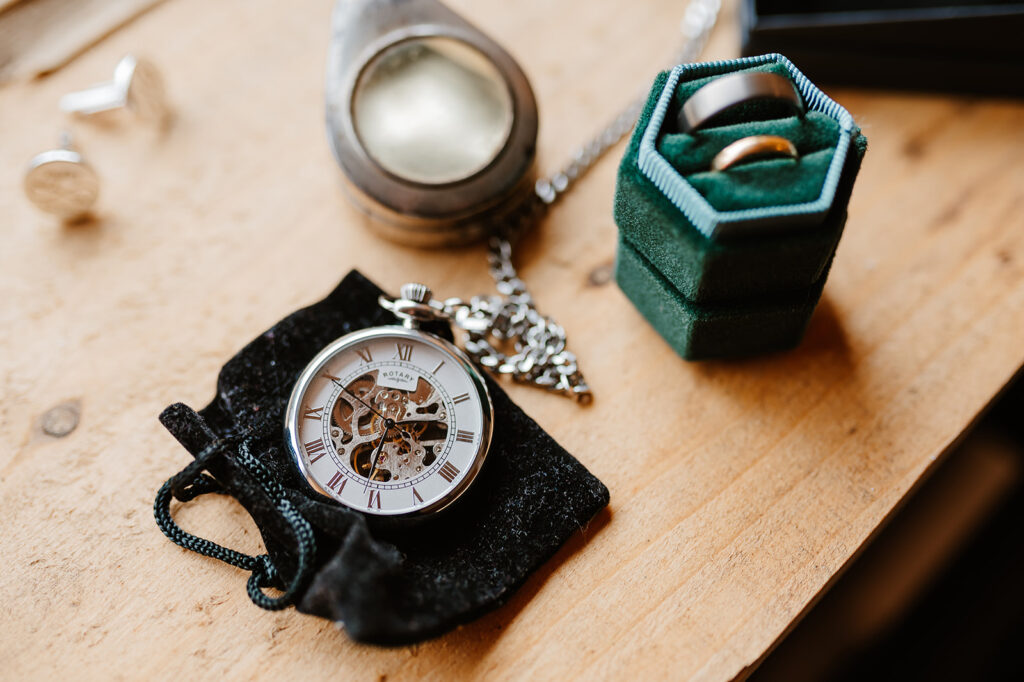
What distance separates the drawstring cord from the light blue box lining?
516mm

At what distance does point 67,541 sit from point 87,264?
0.39 meters

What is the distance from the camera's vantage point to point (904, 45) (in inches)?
46.6

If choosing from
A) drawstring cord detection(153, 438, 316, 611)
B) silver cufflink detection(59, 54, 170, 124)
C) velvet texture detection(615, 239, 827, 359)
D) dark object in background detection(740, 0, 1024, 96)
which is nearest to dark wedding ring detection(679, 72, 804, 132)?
velvet texture detection(615, 239, 827, 359)

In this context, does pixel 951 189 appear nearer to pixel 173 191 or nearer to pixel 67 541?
pixel 173 191

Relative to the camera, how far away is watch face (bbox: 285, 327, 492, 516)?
0.84 meters

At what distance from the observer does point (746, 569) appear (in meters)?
0.88

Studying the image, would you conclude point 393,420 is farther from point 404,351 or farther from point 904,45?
point 904,45

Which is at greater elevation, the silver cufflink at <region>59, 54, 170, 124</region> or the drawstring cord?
the silver cufflink at <region>59, 54, 170, 124</region>

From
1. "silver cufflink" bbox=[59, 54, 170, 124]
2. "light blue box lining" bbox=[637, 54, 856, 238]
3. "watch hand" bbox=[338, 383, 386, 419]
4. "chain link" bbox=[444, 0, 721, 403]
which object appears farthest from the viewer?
"silver cufflink" bbox=[59, 54, 170, 124]

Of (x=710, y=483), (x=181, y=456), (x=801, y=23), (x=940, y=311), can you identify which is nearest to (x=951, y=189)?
(x=940, y=311)

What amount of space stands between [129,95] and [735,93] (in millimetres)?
849

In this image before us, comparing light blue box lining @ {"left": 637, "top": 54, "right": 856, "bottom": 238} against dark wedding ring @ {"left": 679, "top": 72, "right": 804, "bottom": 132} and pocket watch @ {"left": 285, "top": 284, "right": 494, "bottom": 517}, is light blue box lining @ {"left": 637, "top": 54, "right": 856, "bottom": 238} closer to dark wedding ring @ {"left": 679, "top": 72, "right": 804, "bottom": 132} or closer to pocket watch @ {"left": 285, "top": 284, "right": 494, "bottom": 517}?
dark wedding ring @ {"left": 679, "top": 72, "right": 804, "bottom": 132}

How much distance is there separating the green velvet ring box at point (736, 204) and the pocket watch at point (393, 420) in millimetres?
273

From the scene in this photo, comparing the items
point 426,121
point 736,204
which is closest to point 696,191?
point 736,204
